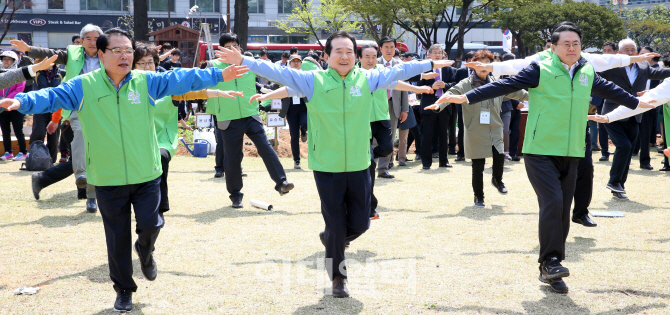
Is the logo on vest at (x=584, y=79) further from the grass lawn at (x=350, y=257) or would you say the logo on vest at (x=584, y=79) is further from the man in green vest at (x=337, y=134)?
the man in green vest at (x=337, y=134)

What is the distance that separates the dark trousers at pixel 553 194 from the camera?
456 centimetres

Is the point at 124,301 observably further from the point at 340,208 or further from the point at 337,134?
the point at 337,134

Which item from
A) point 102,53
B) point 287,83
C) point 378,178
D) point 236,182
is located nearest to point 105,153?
point 102,53

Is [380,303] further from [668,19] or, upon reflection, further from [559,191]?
[668,19]

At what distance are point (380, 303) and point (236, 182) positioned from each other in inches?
149

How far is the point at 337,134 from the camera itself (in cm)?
443

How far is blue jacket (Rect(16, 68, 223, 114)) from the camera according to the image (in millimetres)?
3735

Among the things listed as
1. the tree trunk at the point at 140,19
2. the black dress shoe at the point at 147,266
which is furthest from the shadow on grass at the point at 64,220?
the tree trunk at the point at 140,19

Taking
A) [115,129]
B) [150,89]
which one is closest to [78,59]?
[150,89]

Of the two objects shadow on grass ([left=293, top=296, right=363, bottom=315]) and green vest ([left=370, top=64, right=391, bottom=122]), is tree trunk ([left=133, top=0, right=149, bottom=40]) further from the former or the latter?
shadow on grass ([left=293, top=296, right=363, bottom=315])

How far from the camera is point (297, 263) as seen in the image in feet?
17.1

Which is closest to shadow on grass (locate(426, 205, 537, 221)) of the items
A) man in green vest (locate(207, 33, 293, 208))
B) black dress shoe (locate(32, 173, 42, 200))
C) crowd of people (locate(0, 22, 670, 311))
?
crowd of people (locate(0, 22, 670, 311))

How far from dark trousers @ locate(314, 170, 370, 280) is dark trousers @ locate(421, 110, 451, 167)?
678 centimetres

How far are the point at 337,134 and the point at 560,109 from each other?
1756 millimetres
